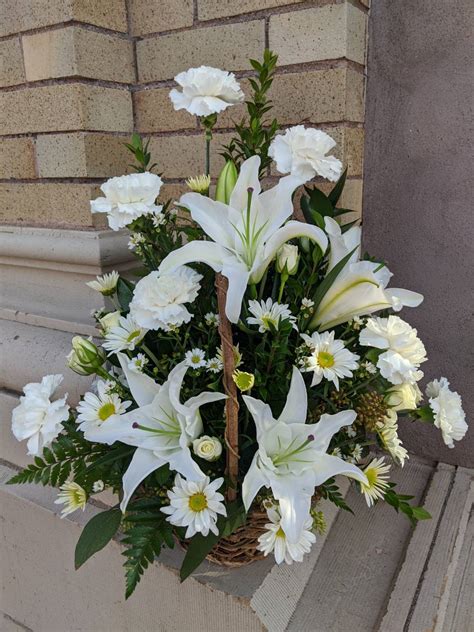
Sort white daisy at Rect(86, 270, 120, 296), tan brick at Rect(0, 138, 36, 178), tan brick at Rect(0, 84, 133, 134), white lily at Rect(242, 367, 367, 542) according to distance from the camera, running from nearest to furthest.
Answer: white lily at Rect(242, 367, 367, 542), white daisy at Rect(86, 270, 120, 296), tan brick at Rect(0, 84, 133, 134), tan brick at Rect(0, 138, 36, 178)

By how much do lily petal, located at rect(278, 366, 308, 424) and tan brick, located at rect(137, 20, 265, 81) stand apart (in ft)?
2.44

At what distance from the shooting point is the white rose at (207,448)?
78cm

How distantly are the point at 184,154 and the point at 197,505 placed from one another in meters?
0.85

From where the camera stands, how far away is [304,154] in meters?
0.88

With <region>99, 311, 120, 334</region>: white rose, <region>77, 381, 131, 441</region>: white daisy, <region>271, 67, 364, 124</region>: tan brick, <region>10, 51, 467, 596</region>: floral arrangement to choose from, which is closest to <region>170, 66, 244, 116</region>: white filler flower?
<region>10, 51, 467, 596</region>: floral arrangement

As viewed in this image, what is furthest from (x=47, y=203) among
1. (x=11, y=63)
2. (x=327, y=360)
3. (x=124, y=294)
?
(x=327, y=360)

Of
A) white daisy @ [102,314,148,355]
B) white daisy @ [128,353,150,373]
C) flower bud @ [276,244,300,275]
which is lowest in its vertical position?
white daisy @ [128,353,150,373]

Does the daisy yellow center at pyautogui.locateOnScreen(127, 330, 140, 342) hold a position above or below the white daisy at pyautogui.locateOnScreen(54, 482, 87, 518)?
above

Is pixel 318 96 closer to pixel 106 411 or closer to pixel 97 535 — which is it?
pixel 106 411

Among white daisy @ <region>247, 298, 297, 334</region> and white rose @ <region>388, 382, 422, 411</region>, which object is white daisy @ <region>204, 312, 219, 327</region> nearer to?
white daisy @ <region>247, 298, 297, 334</region>

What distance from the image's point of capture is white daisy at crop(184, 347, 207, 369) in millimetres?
819

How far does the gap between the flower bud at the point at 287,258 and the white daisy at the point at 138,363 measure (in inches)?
10.3

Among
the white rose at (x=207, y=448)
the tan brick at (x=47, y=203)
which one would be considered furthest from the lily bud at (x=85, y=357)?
the tan brick at (x=47, y=203)

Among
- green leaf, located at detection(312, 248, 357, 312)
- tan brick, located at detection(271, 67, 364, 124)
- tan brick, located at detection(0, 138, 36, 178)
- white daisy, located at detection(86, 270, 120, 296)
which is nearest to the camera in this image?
green leaf, located at detection(312, 248, 357, 312)
